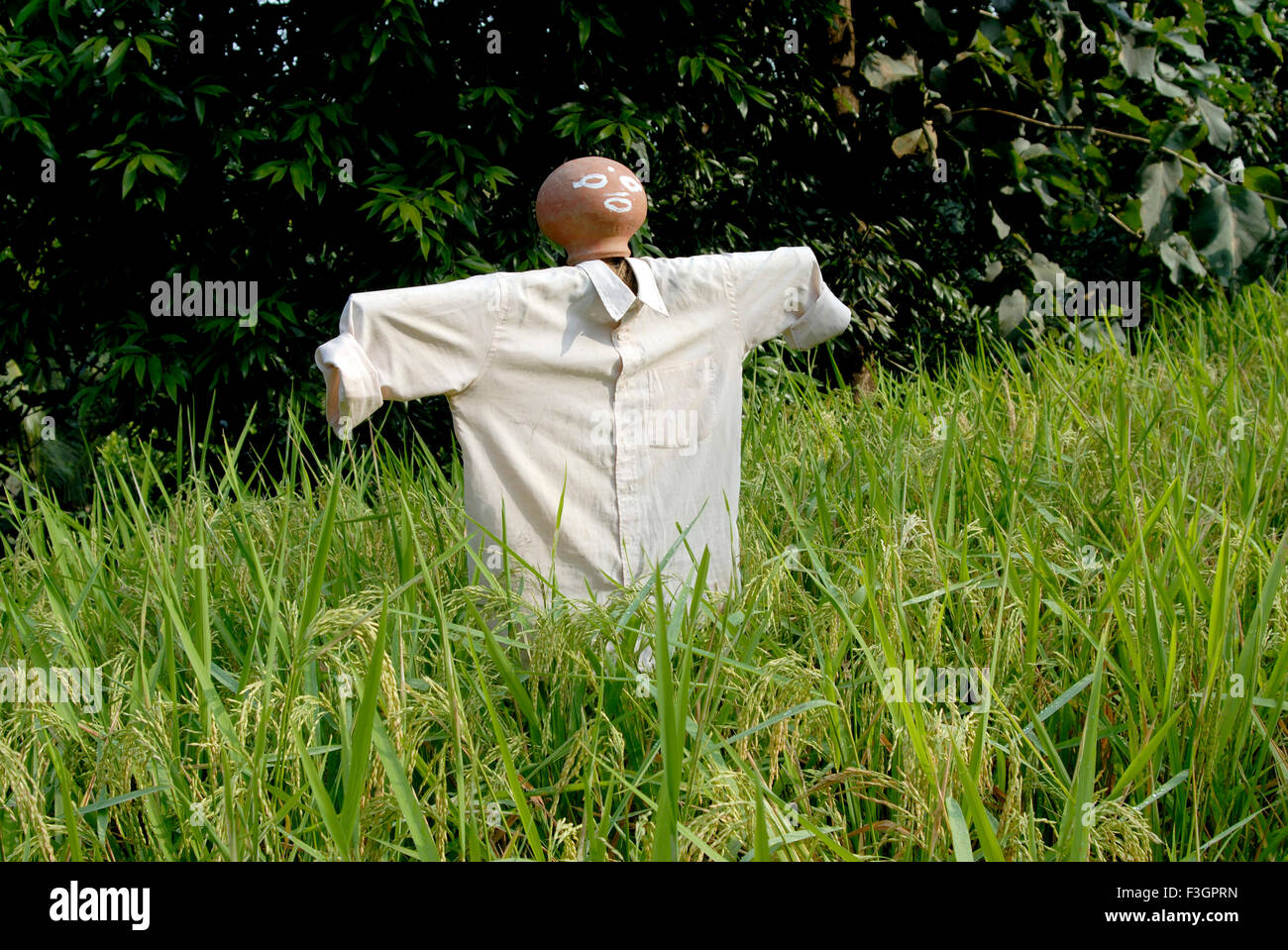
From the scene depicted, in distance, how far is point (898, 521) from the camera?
176cm

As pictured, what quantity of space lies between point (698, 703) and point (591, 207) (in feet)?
2.43

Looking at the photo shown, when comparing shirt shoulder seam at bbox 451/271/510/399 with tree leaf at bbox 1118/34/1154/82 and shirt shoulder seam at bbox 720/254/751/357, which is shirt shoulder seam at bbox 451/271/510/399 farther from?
tree leaf at bbox 1118/34/1154/82

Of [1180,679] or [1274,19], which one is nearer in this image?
[1180,679]

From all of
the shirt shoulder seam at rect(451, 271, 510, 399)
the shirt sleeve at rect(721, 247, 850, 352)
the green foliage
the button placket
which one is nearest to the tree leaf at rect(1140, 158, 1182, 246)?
the green foliage

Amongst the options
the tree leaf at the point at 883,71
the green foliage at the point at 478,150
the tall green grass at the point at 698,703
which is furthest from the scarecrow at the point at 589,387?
the tree leaf at the point at 883,71

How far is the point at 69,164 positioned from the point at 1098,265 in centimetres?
486

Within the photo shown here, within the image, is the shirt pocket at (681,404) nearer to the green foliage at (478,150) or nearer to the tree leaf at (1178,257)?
the green foliage at (478,150)

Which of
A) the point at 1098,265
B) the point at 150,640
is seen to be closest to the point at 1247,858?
the point at 150,640

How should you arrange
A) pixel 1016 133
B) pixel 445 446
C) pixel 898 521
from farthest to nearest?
pixel 1016 133 → pixel 445 446 → pixel 898 521

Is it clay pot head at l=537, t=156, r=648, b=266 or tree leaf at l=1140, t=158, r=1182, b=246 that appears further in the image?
tree leaf at l=1140, t=158, r=1182, b=246

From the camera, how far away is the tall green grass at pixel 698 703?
1.10 m

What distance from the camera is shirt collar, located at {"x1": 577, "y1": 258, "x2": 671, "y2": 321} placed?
1571mm

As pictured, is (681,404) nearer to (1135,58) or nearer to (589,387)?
(589,387)
